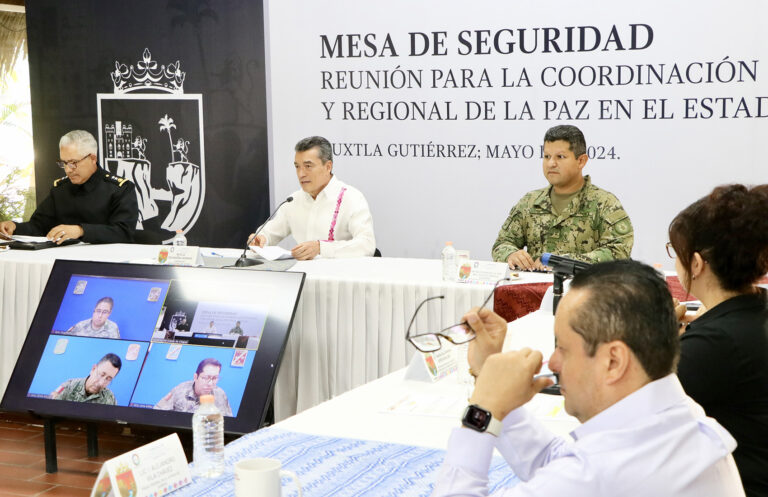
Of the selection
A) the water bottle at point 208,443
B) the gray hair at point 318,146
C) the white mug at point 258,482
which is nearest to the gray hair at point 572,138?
the gray hair at point 318,146

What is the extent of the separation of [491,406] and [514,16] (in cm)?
453

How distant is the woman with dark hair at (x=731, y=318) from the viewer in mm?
1781

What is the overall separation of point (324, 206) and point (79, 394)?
1886 millimetres

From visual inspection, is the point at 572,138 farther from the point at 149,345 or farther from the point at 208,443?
the point at 208,443

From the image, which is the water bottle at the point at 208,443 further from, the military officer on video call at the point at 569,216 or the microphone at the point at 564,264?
the military officer on video call at the point at 569,216

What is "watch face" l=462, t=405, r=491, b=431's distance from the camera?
1.28 m

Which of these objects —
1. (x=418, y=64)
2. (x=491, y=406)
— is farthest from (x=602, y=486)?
(x=418, y=64)

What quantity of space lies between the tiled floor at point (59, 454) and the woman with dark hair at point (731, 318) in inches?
103

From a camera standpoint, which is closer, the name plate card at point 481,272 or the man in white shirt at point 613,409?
→ the man in white shirt at point 613,409

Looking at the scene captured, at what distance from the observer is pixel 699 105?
518cm

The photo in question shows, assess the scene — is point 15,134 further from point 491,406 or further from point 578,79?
point 491,406

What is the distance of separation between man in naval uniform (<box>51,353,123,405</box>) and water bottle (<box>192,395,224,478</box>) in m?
1.82

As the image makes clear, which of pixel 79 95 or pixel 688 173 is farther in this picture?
pixel 79 95

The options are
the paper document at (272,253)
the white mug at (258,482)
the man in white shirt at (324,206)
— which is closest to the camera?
the white mug at (258,482)
